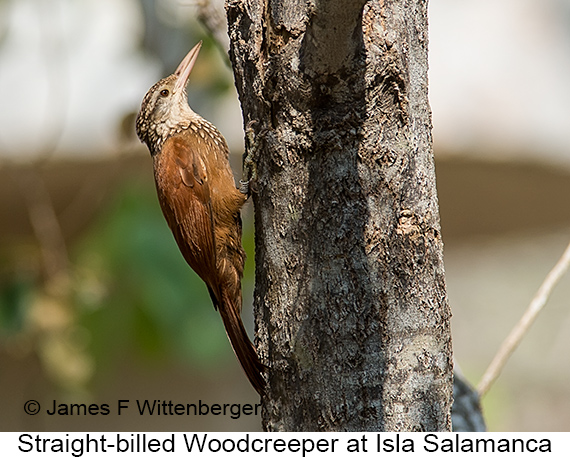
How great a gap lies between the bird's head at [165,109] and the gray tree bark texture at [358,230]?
4.69 ft

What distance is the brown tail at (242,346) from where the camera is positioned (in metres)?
2.12

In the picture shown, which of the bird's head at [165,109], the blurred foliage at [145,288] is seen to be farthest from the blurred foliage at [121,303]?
the bird's head at [165,109]

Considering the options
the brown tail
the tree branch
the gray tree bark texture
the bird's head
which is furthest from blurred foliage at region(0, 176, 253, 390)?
the gray tree bark texture

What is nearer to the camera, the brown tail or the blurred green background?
the brown tail

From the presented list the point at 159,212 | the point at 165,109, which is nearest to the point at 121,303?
the point at 159,212

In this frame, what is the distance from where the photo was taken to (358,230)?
→ 6.04ft

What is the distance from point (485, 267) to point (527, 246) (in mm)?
429

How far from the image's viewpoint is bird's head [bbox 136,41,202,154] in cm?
333

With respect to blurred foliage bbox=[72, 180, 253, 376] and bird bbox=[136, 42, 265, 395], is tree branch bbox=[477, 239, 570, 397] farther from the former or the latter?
blurred foliage bbox=[72, 180, 253, 376]

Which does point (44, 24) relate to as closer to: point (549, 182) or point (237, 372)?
point (237, 372)

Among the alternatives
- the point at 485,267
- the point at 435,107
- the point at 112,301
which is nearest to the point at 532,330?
the point at 485,267

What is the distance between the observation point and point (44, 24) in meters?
5.12

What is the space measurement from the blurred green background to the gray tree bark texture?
5.30ft

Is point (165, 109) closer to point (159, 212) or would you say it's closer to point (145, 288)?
point (159, 212)
